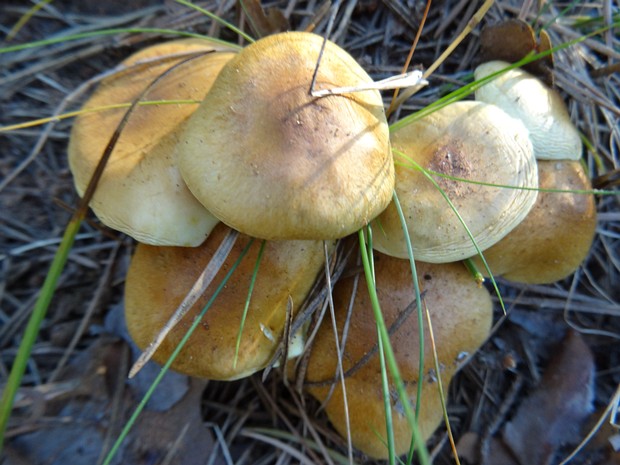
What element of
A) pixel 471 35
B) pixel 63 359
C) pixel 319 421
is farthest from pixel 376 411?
pixel 471 35

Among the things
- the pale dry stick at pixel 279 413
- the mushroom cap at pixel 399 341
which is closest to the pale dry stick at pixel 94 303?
the pale dry stick at pixel 279 413

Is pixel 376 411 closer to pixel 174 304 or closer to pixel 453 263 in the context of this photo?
pixel 453 263

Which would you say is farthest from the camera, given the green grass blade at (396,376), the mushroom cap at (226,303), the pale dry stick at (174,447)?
the pale dry stick at (174,447)

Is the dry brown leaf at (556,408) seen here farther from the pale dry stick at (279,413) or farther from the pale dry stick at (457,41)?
the pale dry stick at (457,41)

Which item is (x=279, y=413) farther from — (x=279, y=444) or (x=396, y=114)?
(x=396, y=114)

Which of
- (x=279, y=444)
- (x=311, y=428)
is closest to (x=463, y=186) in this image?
(x=311, y=428)

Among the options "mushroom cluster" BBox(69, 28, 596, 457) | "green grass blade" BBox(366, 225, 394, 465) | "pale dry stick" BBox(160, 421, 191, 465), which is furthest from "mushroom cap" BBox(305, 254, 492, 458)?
"pale dry stick" BBox(160, 421, 191, 465)

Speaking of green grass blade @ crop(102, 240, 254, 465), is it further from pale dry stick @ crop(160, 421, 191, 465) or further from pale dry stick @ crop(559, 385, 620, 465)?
pale dry stick @ crop(559, 385, 620, 465)
